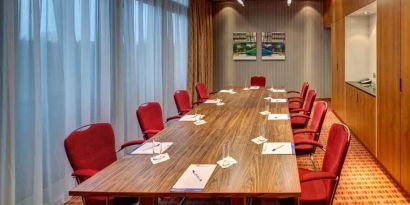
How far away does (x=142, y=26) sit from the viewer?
6168 mm

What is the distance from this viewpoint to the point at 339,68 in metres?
8.38

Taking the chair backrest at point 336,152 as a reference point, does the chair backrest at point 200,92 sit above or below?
above

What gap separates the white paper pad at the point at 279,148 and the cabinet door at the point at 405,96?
1.64m

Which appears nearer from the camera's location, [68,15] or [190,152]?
[190,152]

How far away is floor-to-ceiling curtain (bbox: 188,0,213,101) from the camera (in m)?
9.44

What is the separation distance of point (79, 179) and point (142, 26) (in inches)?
153

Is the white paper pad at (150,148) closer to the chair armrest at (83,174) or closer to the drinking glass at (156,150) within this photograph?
the drinking glass at (156,150)

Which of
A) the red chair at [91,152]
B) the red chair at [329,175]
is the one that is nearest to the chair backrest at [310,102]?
the red chair at [329,175]

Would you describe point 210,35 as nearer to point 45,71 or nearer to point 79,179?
point 45,71

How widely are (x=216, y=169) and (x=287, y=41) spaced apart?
9536 millimetres

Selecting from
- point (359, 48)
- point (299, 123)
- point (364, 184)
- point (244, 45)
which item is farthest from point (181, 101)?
point (244, 45)

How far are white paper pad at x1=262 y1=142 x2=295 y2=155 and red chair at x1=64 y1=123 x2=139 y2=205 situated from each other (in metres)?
1.02

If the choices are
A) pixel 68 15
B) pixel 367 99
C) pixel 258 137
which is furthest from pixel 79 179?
pixel 367 99

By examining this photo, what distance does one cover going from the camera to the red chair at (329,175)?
8.34 feet
